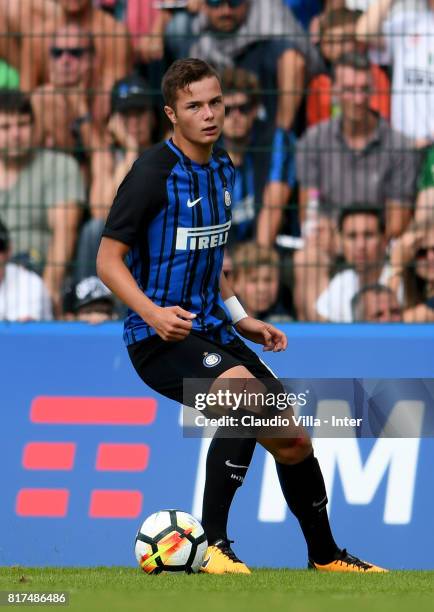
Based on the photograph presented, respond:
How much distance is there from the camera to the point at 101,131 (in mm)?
8570

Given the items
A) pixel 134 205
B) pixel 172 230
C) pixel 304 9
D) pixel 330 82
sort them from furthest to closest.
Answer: pixel 304 9 < pixel 330 82 < pixel 172 230 < pixel 134 205

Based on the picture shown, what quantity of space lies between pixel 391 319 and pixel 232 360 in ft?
7.71

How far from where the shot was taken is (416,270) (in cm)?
803

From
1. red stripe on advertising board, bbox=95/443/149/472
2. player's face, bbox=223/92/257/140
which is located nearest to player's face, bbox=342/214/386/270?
player's face, bbox=223/92/257/140

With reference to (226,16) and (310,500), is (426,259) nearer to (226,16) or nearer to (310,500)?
(226,16)

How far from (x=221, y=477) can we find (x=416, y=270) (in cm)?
246

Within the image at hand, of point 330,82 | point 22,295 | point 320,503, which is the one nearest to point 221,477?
point 320,503

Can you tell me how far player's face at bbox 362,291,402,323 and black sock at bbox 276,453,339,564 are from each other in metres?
1.98

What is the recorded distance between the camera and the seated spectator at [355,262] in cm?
810

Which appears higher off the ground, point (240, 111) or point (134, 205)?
point (240, 111)

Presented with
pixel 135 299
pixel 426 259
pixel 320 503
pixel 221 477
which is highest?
pixel 135 299

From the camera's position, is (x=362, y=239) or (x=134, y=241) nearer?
(x=134, y=241)

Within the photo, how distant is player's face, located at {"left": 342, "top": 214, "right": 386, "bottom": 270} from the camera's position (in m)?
8.27

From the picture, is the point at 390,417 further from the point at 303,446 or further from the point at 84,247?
the point at 84,247
